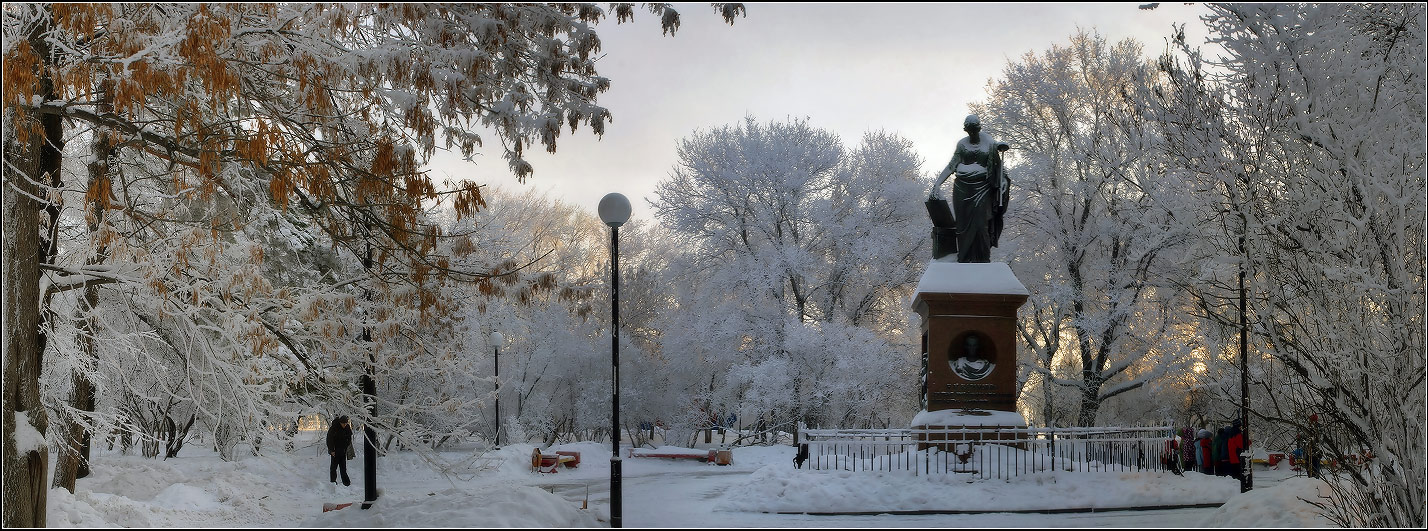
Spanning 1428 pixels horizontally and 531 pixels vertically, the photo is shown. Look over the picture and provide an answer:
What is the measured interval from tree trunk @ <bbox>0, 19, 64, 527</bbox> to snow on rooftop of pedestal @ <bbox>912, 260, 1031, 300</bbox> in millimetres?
11429

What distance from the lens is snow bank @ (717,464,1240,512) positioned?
509 inches

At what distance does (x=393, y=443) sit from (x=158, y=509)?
15276 mm

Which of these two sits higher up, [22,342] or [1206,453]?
[22,342]

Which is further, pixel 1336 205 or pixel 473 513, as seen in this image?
pixel 473 513

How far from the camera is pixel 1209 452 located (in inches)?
766

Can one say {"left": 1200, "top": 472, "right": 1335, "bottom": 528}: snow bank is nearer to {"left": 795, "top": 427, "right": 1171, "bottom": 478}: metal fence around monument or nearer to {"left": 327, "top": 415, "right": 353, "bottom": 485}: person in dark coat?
{"left": 795, "top": 427, "right": 1171, "bottom": 478}: metal fence around monument

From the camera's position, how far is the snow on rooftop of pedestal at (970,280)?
1547 centimetres

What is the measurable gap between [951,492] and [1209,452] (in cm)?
900

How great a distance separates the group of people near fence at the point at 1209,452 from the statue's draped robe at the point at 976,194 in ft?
13.7

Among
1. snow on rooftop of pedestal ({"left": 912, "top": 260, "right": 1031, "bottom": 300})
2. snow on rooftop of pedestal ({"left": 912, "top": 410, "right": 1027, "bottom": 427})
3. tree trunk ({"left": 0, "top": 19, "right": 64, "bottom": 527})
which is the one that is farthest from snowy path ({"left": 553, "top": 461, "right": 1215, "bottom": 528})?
tree trunk ({"left": 0, "top": 19, "right": 64, "bottom": 527})

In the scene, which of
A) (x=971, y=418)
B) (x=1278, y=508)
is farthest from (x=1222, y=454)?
(x=1278, y=508)

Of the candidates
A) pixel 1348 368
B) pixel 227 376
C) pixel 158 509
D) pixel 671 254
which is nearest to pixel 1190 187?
pixel 1348 368

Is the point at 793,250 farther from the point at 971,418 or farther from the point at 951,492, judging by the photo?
the point at 951,492

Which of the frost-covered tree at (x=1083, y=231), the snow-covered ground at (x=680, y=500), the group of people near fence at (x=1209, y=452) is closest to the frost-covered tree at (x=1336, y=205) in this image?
the snow-covered ground at (x=680, y=500)
